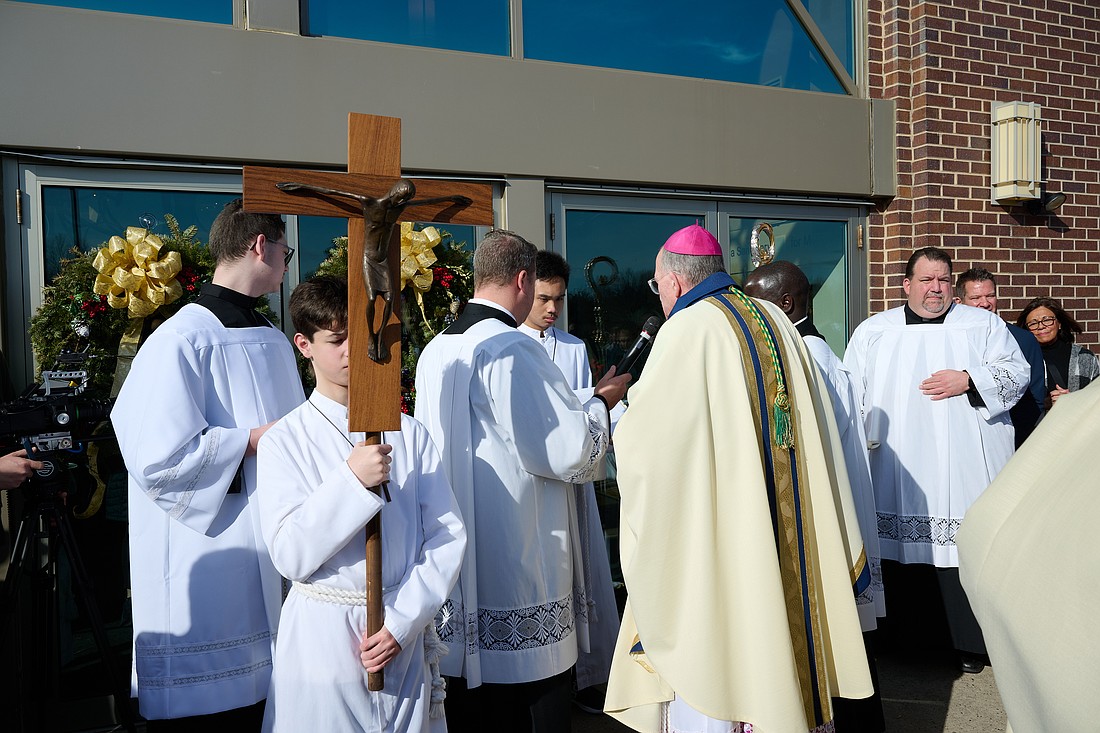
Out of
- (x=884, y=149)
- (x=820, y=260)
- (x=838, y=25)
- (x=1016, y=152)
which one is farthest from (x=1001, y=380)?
(x=838, y=25)

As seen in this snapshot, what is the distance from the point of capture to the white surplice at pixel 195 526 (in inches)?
110

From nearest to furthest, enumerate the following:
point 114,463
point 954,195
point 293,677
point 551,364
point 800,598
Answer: point 293,677
point 800,598
point 551,364
point 114,463
point 954,195

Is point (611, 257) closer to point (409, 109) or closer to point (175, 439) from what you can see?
point (409, 109)

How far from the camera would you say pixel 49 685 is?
4.17 m

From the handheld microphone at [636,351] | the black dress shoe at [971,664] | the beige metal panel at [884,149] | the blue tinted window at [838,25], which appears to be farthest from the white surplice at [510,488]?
the blue tinted window at [838,25]

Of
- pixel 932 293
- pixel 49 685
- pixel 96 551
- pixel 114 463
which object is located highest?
pixel 932 293

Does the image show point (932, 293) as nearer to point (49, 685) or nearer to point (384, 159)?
point (384, 159)

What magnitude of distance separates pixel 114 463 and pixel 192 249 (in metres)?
1.18

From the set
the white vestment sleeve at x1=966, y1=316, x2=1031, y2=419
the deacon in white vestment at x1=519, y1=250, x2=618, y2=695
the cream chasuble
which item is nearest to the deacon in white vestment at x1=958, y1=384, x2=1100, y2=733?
the cream chasuble

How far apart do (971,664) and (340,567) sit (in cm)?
408

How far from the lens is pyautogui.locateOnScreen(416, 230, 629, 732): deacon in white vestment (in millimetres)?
3213

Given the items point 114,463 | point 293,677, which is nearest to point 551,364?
point 293,677

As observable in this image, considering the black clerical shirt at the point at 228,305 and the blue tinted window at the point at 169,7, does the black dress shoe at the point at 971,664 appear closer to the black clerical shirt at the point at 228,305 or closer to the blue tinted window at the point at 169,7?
the black clerical shirt at the point at 228,305

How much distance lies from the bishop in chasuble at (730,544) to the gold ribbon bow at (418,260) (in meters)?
1.95
